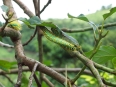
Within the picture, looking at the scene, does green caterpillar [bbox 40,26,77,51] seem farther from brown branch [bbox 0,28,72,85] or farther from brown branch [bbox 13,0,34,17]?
brown branch [bbox 13,0,34,17]

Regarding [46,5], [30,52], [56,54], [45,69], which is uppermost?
[46,5]

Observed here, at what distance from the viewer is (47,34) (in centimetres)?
48

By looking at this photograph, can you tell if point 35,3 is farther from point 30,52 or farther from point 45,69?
point 30,52

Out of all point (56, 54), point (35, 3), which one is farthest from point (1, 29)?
point (56, 54)

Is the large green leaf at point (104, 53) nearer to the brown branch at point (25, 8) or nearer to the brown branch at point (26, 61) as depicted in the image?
the brown branch at point (26, 61)

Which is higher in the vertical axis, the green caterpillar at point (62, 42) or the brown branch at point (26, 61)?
the green caterpillar at point (62, 42)

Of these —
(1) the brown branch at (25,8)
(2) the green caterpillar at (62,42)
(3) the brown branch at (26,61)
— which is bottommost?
(3) the brown branch at (26,61)

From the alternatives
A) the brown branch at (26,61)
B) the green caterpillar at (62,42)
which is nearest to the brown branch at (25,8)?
the brown branch at (26,61)

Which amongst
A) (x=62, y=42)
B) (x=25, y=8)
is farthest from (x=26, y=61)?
(x=25, y=8)

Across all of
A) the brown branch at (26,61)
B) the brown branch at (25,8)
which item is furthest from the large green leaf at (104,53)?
the brown branch at (25,8)

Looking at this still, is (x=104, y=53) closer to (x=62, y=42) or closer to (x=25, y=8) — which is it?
(x=62, y=42)

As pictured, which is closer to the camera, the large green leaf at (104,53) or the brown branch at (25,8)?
the large green leaf at (104,53)

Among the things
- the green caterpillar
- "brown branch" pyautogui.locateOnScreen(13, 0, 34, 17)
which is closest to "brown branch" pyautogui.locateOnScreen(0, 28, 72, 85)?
the green caterpillar

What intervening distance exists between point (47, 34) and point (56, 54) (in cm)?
629
